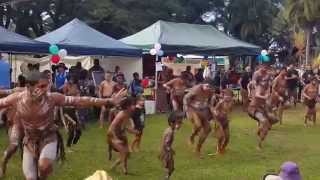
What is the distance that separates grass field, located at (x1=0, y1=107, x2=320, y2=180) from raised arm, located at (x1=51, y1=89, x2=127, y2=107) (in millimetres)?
2835

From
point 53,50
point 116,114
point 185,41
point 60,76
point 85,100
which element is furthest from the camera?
point 185,41

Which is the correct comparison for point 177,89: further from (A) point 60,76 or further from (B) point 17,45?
(B) point 17,45

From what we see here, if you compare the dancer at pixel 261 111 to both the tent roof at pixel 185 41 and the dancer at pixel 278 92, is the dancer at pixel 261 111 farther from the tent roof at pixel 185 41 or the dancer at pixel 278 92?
the tent roof at pixel 185 41

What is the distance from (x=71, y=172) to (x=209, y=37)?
1471 cm

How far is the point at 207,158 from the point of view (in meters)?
11.6

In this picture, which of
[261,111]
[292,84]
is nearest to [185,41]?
[292,84]

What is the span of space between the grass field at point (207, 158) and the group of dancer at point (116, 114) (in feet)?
1.00

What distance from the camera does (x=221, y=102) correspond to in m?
12.2

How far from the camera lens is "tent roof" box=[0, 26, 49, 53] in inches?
598

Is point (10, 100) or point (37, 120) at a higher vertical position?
point (10, 100)

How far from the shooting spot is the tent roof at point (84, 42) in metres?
17.7

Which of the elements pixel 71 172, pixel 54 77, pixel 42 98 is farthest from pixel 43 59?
pixel 42 98

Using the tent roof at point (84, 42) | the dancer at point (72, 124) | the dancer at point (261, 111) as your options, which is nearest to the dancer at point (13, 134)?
the dancer at point (72, 124)

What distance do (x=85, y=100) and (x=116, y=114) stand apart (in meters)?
4.55
